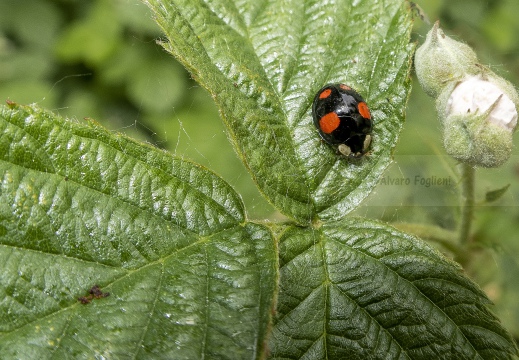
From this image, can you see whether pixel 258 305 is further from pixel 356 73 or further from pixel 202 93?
pixel 202 93

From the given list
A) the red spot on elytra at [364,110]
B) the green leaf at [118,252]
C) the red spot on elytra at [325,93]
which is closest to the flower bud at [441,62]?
the red spot on elytra at [364,110]

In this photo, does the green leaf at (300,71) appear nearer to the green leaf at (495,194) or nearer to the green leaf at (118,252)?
→ the green leaf at (118,252)

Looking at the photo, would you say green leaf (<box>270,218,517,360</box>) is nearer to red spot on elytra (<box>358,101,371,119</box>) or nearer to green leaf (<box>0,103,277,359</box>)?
green leaf (<box>0,103,277,359</box>)

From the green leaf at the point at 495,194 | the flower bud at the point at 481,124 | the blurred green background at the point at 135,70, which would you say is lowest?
the flower bud at the point at 481,124

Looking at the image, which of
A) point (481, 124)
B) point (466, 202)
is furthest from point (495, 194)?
point (481, 124)

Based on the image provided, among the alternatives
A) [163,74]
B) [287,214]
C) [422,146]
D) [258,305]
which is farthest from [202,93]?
[258,305]
